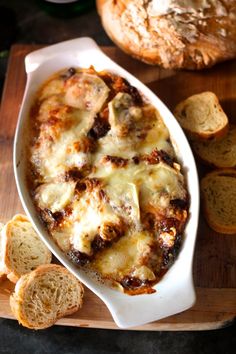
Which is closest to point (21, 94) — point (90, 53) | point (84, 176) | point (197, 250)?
point (90, 53)

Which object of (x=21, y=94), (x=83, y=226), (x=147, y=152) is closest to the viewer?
(x=83, y=226)

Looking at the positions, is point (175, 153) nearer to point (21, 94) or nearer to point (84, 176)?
point (84, 176)

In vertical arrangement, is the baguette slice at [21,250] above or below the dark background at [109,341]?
above

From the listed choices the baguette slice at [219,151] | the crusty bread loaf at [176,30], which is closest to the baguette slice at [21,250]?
the baguette slice at [219,151]

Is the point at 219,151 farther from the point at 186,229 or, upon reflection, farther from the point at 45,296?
the point at 45,296

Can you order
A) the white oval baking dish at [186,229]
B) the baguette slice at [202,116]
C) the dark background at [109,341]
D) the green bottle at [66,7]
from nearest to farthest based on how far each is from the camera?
the white oval baking dish at [186,229], the dark background at [109,341], the baguette slice at [202,116], the green bottle at [66,7]

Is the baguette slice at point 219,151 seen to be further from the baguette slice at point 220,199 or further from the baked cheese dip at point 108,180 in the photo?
the baked cheese dip at point 108,180

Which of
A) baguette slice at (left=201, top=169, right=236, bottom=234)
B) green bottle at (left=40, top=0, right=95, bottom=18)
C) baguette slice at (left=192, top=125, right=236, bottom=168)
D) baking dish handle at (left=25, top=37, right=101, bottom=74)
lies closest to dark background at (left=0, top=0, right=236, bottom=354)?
baguette slice at (left=201, top=169, right=236, bottom=234)
